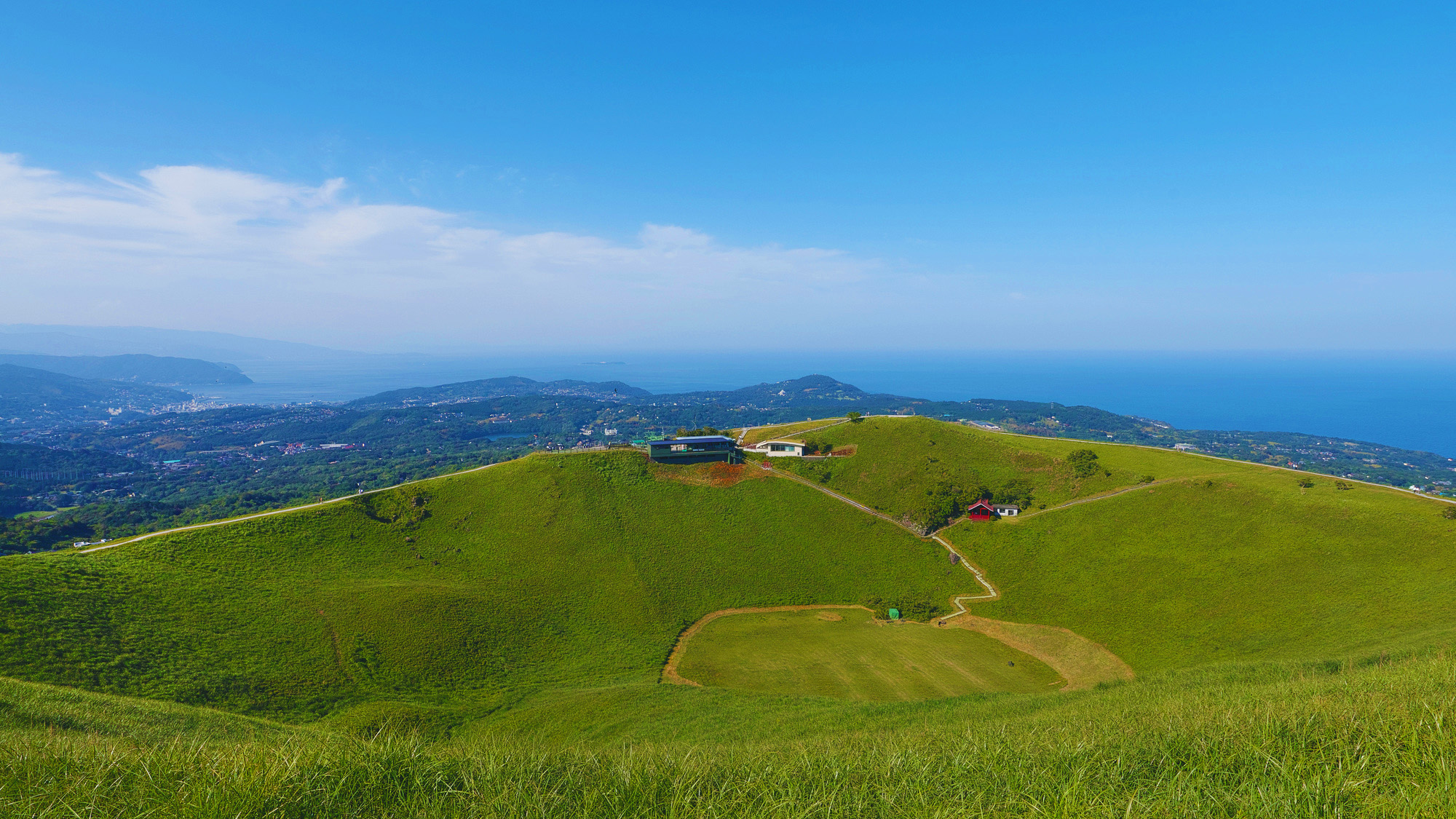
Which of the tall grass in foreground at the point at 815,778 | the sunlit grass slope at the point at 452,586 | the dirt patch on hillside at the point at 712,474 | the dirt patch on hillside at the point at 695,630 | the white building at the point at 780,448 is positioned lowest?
the dirt patch on hillside at the point at 695,630

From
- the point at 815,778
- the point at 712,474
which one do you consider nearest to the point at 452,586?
the point at 712,474

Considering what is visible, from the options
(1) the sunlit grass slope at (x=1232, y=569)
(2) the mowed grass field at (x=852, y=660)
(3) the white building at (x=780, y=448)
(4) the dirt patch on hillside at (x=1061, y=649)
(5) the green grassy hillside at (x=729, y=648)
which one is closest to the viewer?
(5) the green grassy hillside at (x=729, y=648)

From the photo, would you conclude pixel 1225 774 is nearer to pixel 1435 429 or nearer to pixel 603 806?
pixel 603 806

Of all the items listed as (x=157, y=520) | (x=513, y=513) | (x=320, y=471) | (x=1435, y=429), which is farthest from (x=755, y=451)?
(x=1435, y=429)

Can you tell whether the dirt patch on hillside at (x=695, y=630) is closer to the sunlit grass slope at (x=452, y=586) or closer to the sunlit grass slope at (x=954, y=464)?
the sunlit grass slope at (x=452, y=586)

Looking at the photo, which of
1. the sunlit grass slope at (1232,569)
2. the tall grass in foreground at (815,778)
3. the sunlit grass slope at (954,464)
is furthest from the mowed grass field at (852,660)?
the tall grass in foreground at (815,778)

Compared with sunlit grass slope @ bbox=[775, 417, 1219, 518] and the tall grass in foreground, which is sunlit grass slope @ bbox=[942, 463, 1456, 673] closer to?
sunlit grass slope @ bbox=[775, 417, 1219, 518]

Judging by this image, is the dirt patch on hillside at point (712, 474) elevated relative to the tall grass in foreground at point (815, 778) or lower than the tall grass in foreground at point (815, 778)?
lower
